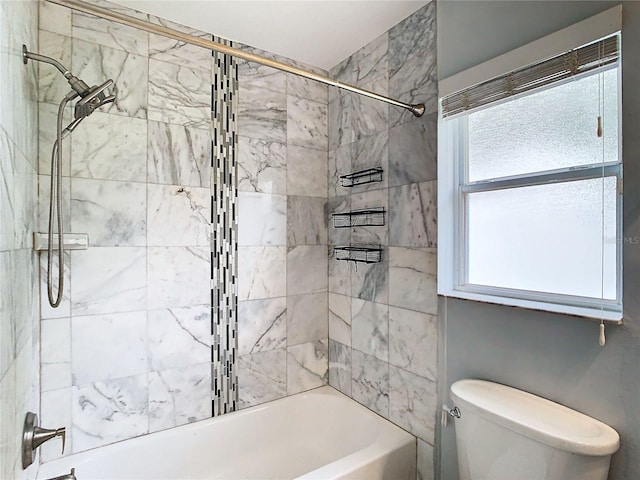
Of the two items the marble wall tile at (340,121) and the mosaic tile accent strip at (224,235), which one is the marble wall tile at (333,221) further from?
the mosaic tile accent strip at (224,235)

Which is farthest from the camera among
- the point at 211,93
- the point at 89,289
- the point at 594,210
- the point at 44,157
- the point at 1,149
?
the point at 211,93

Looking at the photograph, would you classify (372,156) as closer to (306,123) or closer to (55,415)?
(306,123)

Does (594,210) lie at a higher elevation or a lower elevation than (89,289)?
higher

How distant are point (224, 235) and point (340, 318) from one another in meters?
0.91

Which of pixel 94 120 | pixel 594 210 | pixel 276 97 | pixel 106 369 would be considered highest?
pixel 276 97

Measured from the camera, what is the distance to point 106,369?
68.7 inches

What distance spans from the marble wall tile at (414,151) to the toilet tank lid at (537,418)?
946 mm

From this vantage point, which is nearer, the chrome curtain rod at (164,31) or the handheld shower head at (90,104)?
the chrome curtain rod at (164,31)

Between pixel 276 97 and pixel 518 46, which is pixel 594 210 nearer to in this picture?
pixel 518 46

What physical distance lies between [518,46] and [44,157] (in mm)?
2017

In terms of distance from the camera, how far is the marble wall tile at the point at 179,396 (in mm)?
1866

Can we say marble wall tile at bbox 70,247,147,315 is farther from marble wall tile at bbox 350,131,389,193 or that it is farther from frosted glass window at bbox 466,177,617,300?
frosted glass window at bbox 466,177,617,300

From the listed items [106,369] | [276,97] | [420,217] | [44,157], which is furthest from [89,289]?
[420,217]

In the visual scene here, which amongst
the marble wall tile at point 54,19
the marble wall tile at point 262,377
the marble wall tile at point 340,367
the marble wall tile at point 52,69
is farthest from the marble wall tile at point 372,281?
the marble wall tile at point 54,19
